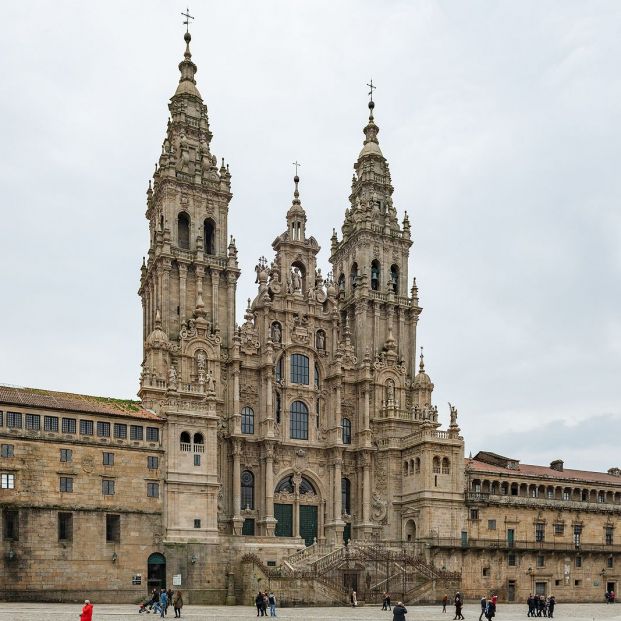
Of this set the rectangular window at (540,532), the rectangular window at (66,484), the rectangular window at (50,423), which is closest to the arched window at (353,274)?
the rectangular window at (540,532)

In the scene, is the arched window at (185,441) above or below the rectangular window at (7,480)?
above

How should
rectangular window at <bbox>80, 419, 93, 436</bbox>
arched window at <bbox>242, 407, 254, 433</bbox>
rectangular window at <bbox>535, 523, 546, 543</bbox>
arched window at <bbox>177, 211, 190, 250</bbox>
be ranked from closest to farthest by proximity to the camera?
rectangular window at <bbox>80, 419, 93, 436</bbox>, arched window at <bbox>242, 407, 254, 433</bbox>, arched window at <bbox>177, 211, 190, 250</bbox>, rectangular window at <bbox>535, 523, 546, 543</bbox>

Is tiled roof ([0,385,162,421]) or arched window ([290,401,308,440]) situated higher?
tiled roof ([0,385,162,421])

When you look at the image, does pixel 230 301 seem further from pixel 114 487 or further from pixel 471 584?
pixel 471 584

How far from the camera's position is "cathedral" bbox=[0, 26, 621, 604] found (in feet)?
216

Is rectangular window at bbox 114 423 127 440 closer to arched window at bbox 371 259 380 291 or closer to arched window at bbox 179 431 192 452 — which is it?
arched window at bbox 179 431 192 452

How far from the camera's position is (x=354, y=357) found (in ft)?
296

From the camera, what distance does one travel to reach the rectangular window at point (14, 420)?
211ft

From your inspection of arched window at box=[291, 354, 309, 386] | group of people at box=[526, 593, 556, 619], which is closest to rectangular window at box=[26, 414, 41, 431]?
arched window at box=[291, 354, 309, 386]

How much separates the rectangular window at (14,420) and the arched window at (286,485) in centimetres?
2714

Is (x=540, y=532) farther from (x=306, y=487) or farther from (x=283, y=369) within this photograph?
(x=283, y=369)

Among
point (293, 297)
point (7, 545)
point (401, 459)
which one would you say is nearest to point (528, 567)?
point (401, 459)

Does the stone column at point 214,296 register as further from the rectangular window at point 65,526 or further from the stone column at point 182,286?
the rectangular window at point 65,526

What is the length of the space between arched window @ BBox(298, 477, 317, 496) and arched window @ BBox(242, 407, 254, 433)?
7.10 metres
